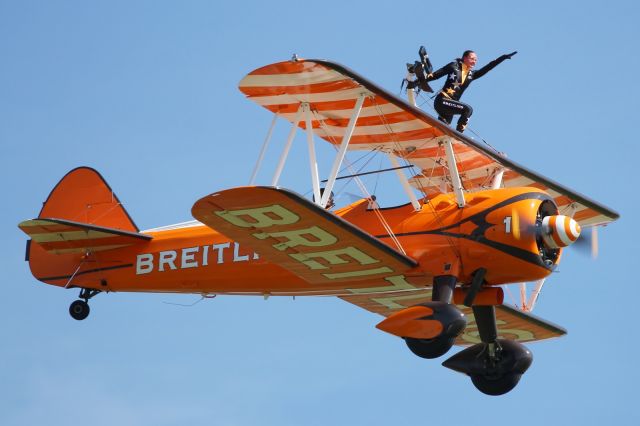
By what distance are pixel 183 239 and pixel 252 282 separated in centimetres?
126

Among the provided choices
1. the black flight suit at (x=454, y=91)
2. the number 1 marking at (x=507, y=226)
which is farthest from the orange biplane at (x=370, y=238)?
the black flight suit at (x=454, y=91)

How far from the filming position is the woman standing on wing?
1716 cm

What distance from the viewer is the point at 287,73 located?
1596cm

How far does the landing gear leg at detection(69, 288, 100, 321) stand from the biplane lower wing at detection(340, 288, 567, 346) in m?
3.51

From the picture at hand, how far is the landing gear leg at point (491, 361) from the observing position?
55.9 feet

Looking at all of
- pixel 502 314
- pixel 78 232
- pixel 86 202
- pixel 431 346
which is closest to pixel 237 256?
pixel 78 232

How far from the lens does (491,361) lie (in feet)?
56.4

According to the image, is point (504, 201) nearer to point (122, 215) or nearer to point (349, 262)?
point (349, 262)

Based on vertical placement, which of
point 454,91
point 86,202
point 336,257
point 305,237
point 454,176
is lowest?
point 86,202

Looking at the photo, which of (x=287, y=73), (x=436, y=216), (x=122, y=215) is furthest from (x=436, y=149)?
(x=122, y=215)

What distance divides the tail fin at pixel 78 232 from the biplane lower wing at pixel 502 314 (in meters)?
3.37

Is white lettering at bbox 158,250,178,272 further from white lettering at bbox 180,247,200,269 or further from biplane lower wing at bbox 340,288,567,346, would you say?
biplane lower wing at bbox 340,288,567,346

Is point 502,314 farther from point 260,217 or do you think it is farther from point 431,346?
point 260,217

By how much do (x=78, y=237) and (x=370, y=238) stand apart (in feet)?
15.5
